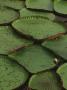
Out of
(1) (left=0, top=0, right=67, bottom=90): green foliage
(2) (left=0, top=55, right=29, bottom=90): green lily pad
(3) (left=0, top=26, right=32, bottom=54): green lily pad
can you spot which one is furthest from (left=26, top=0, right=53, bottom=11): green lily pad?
(2) (left=0, top=55, right=29, bottom=90): green lily pad

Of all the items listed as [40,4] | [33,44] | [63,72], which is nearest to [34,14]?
[40,4]

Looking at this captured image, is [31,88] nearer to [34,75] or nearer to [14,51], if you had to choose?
[34,75]

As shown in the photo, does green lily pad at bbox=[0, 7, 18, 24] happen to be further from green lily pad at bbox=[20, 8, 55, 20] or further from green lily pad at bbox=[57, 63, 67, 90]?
green lily pad at bbox=[57, 63, 67, 90]

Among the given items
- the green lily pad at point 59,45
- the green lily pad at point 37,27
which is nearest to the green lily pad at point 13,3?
the green lily pad at point 37,27

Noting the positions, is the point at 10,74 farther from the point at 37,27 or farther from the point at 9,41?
the point at 37,27

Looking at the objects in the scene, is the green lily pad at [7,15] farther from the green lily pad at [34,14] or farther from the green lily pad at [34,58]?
the green lily pad at [34,58]

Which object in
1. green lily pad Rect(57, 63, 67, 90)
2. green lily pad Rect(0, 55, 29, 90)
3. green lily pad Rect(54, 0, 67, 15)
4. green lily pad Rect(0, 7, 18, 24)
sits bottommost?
green lily pad Rect(57, 63, 67, 90)
